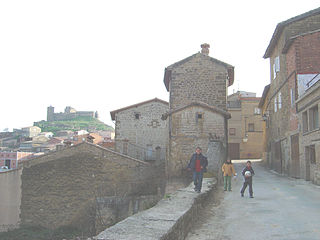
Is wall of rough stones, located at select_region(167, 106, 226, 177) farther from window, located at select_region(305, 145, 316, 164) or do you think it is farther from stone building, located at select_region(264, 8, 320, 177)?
window, located at select_region(305, 145, 316, 164)

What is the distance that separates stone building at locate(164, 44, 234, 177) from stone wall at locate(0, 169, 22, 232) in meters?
12.7

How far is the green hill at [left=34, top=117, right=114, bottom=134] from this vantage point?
4481 inches

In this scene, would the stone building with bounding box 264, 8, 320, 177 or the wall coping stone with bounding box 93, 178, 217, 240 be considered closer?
the wall coping stone with bounding box 93, 178, 217, 240

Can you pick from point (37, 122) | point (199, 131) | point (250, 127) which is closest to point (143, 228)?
point (199, 131)

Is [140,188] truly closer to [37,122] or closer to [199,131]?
[199,131]

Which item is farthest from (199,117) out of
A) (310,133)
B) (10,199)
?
(10,199)

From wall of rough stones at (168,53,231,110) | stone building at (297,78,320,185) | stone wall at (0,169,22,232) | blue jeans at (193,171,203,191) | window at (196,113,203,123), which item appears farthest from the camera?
stone wall at (0,169,22,232)

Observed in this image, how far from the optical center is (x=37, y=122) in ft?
427

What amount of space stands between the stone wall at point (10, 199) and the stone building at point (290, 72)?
19.2 metres

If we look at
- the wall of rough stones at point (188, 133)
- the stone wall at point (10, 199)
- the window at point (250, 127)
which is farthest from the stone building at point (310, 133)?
the window at point (250, 127)

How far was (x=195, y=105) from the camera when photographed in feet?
70.0

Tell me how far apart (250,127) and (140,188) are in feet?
75.7

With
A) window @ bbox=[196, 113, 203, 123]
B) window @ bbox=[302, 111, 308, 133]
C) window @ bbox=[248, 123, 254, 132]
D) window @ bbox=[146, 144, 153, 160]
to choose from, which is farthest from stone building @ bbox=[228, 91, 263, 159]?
window @ bbox=[302, 111, 308, 133]

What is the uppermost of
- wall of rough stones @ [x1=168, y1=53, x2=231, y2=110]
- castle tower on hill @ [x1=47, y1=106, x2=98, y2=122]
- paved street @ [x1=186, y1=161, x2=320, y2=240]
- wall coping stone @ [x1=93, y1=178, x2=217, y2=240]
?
castle tower on hill @ [x1=47, y1=106, x2=98, y2=122]
